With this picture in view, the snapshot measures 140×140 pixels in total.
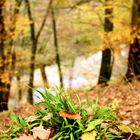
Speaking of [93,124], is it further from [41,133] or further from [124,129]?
[41,133]

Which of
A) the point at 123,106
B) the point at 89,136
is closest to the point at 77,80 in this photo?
the point at 123,106

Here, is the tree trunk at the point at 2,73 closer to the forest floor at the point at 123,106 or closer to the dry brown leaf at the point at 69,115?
the forest floor at the point at 123,106

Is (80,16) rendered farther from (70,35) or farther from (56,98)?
(56,98)

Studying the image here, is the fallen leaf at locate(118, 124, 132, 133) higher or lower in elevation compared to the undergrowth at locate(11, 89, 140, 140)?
lower

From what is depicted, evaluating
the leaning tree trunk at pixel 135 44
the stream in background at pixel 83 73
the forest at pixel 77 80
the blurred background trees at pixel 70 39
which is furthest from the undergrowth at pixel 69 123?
the stream in background at pixel 83 73

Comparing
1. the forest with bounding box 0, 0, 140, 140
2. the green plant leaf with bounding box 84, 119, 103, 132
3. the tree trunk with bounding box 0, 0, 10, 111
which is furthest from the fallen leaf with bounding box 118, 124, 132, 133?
the tree trunk with bounding box 0, 0, 10, 111

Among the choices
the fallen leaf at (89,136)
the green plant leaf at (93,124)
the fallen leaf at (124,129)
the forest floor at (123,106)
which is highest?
the green plant leaf at (93,124)

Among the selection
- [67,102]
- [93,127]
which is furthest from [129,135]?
[67,102]

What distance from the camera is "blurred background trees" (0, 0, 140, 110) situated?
10844 mm

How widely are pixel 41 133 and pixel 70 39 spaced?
1831 cm

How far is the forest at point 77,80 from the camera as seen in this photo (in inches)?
154

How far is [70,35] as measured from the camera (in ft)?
70.7

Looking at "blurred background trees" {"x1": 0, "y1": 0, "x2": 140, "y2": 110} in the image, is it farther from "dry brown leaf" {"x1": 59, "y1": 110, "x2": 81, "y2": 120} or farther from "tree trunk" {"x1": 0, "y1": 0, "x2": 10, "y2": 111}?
"dry brown leaf" {"x1": 59, "y1": 110, "x2": 81, "y2": 120}

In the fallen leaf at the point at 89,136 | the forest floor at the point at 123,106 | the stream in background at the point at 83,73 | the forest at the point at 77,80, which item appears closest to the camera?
the fallen leaf at the point at 89,136
